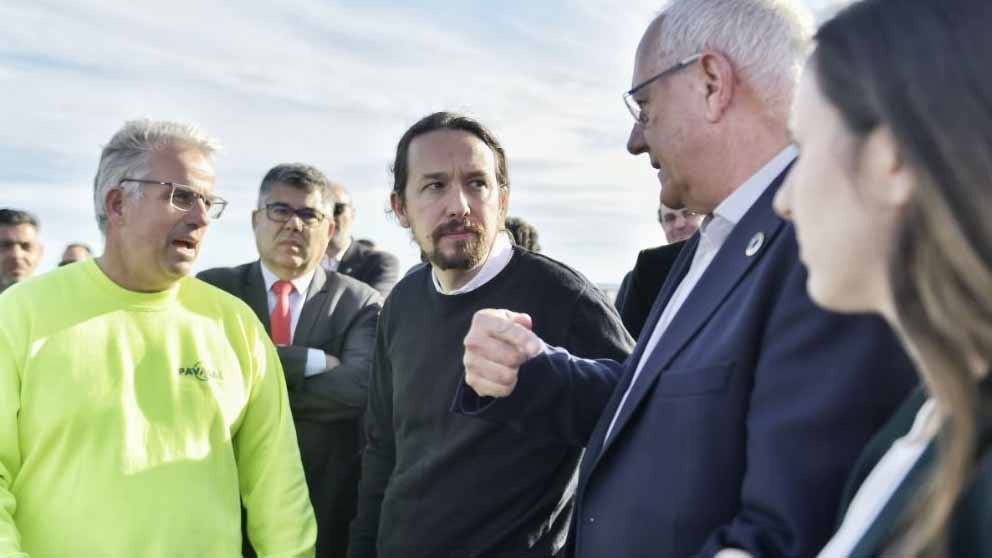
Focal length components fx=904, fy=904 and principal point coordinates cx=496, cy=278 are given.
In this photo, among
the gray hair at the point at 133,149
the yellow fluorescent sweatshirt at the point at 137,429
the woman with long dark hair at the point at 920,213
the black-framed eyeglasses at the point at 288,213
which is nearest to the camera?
the woman with long dark hair at the point at 920,213

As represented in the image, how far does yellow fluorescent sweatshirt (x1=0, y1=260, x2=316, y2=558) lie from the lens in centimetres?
270

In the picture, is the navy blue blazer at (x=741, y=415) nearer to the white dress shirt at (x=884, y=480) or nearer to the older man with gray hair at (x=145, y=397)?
the white dress shirt at (x=884, y=480)

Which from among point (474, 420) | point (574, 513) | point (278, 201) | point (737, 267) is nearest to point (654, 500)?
point (574, 513)

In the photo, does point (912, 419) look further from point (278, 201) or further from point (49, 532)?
point (278, 201)

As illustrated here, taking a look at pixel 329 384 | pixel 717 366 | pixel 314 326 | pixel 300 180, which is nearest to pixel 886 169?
pixel 717 366

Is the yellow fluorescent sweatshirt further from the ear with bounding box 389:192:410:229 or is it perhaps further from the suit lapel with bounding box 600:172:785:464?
the suit lapel with bounding box 600:172:785:464

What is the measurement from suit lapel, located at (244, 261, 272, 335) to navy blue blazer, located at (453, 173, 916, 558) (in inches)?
98.0

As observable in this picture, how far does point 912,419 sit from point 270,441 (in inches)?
91.1

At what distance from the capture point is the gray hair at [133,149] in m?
3.17

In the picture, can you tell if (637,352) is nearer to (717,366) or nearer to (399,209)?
(717,366)

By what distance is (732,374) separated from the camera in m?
1.74

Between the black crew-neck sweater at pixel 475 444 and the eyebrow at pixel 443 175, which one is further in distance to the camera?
the eyebrow at pixel 443 175

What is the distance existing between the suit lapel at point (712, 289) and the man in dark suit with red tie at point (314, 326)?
238 centimetres

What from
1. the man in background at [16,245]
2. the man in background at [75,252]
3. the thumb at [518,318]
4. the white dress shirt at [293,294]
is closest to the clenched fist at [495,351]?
the thumb at [518,318]
